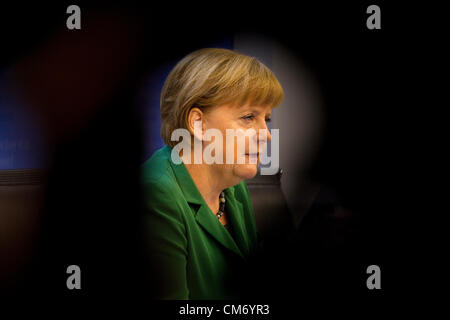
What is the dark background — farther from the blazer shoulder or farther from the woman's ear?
the woman's ear

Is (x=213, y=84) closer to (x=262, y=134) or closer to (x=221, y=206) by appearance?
(x=262, y=134)

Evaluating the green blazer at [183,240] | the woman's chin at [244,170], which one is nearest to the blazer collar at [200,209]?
the green blazer at [183,240]

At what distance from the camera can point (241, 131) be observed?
0.82m

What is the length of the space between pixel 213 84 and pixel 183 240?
0.35m

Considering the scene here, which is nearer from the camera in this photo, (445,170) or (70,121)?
(70,121)

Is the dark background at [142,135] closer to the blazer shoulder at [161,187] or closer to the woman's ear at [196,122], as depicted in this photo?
the blazer shoulder at [161,187]

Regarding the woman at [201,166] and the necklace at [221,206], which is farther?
the necklace at [221,206]

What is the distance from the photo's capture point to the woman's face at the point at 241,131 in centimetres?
82

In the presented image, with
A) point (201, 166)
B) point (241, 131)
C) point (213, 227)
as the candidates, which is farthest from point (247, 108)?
point (213, 227)

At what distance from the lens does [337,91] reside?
3.21ft

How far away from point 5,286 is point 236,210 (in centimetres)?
59

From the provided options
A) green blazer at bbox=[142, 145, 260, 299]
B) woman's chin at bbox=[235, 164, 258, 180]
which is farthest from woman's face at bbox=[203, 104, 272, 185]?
green blazer at bbox=[142, 145, 260, 299]

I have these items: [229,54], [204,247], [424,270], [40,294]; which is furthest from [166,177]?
[424,270]

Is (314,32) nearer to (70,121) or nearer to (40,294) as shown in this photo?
(70,121)
